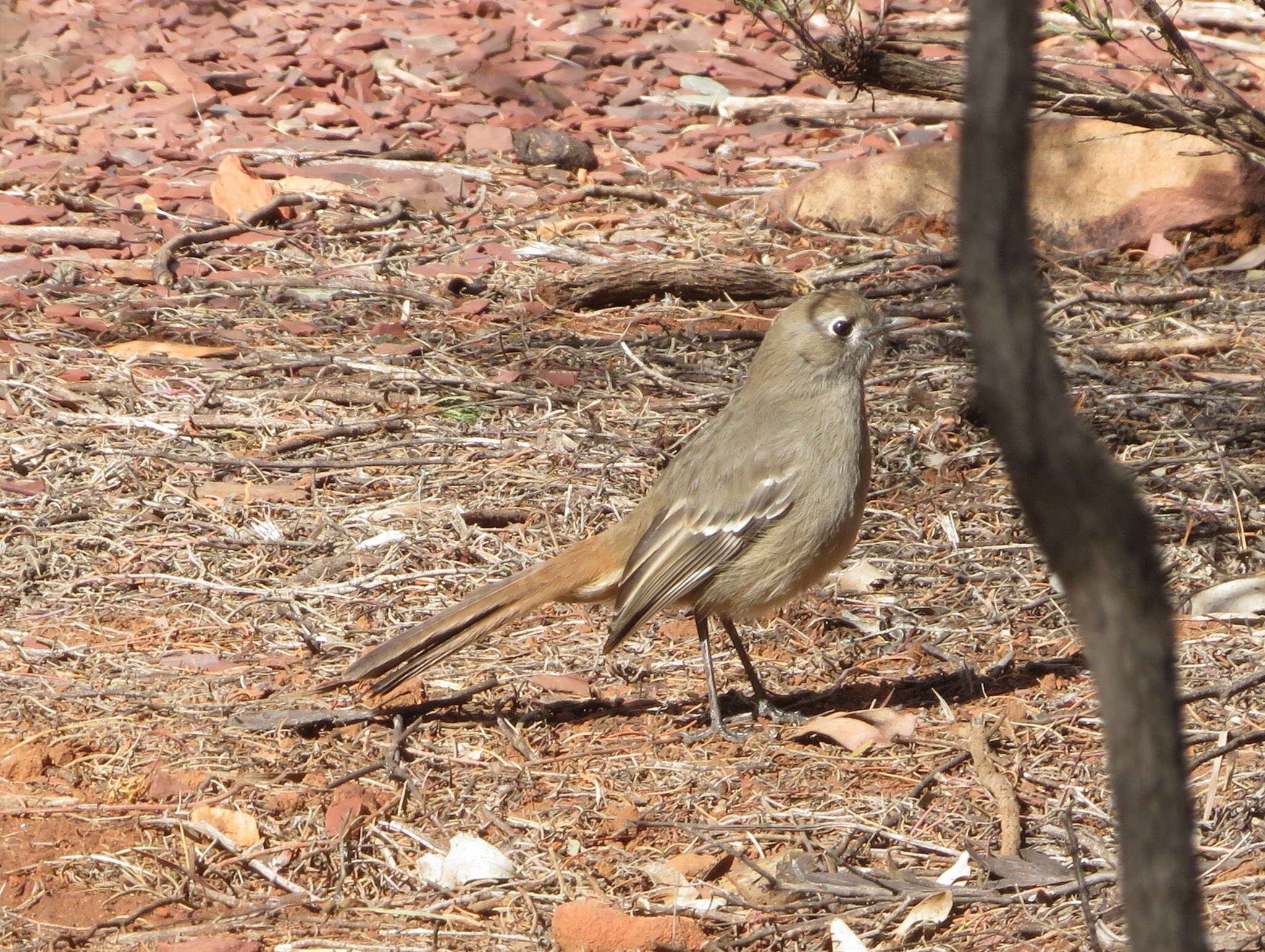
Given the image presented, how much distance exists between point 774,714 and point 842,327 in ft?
4.72

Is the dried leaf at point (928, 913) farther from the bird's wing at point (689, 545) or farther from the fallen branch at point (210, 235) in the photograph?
the fallen branch at point (210, 235)

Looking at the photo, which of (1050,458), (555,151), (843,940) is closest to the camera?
(1050,458)

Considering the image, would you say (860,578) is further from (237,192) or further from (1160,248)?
(237,192)

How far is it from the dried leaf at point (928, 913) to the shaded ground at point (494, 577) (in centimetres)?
4

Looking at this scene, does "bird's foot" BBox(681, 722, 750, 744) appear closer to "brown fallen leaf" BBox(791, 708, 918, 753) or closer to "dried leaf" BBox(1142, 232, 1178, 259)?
"brown fallen leaf" BBox(791, 708, 918, 753)

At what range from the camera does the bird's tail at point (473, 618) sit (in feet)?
16.2

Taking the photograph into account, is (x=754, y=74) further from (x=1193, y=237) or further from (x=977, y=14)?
(x=977, y=14)

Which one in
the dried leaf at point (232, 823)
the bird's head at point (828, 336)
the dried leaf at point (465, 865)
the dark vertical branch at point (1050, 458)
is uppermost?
the dark vertical branch at point (1050, 458)

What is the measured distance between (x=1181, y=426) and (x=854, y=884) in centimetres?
361

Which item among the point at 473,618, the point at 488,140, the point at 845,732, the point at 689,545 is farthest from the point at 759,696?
the point at 488,140

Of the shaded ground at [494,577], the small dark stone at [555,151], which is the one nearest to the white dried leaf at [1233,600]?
the shaded ground at [494,577]

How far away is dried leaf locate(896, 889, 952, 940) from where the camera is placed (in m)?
3.88

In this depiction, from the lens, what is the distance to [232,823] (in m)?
4.37

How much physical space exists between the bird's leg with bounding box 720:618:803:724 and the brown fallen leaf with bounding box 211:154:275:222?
518cm
